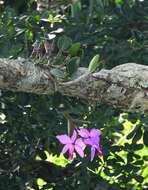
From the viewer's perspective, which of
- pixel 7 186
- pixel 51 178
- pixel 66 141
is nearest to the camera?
pixel 66 141

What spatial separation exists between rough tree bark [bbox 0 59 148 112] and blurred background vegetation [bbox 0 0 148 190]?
511mm

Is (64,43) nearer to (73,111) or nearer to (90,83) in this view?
(90,83)

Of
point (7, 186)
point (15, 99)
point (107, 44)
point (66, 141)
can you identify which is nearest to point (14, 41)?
point (15, 99)

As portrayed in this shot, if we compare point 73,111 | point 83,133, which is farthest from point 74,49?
point 73,111

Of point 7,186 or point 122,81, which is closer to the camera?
point 122,81

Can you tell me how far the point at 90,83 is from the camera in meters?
1.17

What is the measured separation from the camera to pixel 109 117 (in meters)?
1.89

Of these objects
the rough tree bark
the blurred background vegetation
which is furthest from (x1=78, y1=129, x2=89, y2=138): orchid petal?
the blurred background vegetation

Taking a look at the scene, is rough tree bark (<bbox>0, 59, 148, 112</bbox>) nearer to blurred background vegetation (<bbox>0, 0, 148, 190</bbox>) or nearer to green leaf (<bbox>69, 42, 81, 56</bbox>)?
green leaf (<bbox>69, 42, 81, 56</bbox>)

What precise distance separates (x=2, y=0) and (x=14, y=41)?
1.59ft

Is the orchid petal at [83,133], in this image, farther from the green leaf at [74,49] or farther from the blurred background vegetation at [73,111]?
the blurred background vegetation at [73,111]

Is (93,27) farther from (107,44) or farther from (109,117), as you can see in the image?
(109,117)

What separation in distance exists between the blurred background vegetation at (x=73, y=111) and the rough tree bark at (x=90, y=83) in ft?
1.68

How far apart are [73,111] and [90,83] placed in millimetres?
548
